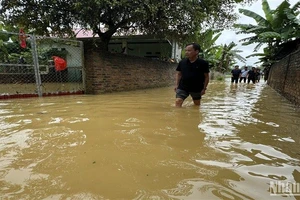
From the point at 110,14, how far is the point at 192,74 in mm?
5429

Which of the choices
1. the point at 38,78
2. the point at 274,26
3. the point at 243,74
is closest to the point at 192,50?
the point at 38,78

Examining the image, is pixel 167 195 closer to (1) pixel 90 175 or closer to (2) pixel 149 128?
(1) pixel 90 175

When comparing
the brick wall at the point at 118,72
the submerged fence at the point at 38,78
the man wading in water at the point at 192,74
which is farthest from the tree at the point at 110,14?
the man wading in water at the point at 192,74

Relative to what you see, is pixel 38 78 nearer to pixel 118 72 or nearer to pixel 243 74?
pixel 118 72

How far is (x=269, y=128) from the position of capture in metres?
3.54

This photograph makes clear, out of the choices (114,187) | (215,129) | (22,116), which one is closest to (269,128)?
(215,129)

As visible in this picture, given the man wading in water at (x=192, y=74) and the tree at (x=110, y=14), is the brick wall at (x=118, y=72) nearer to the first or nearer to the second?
the tree at (x=110, y=14)

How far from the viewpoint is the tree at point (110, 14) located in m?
7.68

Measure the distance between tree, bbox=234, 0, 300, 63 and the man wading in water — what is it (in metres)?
8.61

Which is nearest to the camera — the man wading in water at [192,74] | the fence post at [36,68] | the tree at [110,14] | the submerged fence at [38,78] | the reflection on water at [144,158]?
the reflection on water at [144,158]

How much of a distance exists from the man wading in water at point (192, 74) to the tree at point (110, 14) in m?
3.58

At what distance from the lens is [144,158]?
225cm

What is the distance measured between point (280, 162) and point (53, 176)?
2155 millimetres

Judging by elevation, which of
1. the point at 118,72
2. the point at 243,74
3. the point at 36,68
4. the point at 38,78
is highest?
the point at 36,68
